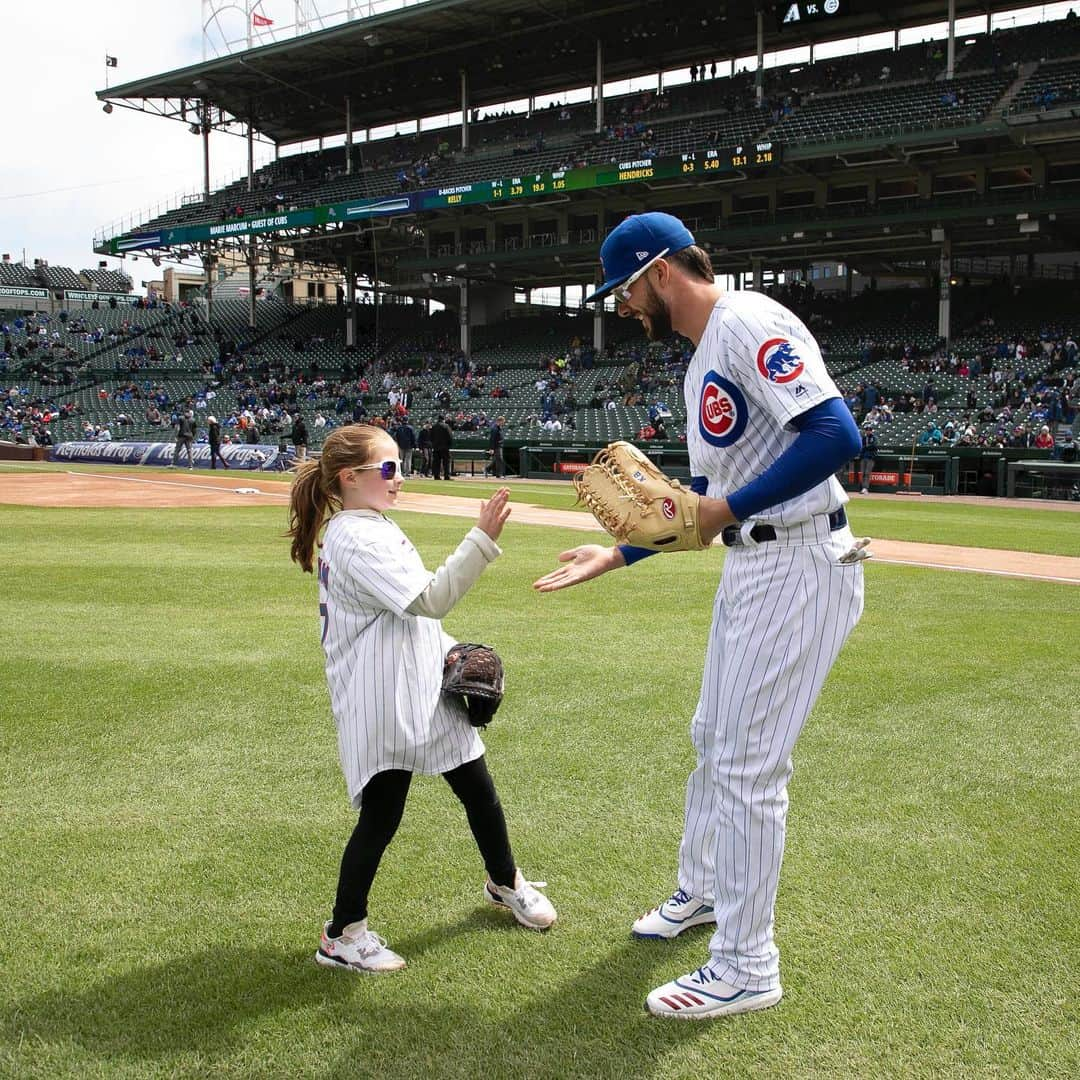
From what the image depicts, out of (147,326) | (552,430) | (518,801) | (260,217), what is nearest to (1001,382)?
(552,430)

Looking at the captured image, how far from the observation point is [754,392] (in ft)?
8.09

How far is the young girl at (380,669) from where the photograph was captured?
2598 millimetres

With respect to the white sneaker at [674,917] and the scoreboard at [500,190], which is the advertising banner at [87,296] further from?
the white sneaker at [674,917]

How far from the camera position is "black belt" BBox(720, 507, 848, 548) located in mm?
2502

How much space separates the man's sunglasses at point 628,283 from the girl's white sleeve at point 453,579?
2.43ft

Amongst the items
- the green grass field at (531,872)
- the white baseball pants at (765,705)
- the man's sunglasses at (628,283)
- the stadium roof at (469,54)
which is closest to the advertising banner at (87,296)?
the stadium roof at (469,54)

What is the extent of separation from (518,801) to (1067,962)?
186 cm

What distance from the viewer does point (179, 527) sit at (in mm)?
13539

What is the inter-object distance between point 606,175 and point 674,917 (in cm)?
3465

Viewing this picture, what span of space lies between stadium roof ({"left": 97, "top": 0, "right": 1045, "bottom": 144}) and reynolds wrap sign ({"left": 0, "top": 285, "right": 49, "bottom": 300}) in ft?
74.5

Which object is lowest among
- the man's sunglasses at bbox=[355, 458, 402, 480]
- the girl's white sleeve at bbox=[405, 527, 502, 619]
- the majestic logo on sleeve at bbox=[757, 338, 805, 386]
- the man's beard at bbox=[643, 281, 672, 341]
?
the girl's white sleeve at bbox=[405, 527, 502, 619]

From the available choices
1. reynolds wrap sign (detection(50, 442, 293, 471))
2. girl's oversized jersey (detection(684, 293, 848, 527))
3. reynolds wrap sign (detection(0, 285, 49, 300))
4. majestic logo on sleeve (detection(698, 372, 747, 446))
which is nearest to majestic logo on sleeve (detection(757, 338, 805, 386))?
girl's oversized jersey (detection(684, 293, 848, 527))

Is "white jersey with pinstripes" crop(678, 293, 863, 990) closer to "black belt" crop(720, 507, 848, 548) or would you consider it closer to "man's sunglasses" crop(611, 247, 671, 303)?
"black belt" crop(720, 507, 848, 548)

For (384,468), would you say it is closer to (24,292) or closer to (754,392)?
(754,392)
